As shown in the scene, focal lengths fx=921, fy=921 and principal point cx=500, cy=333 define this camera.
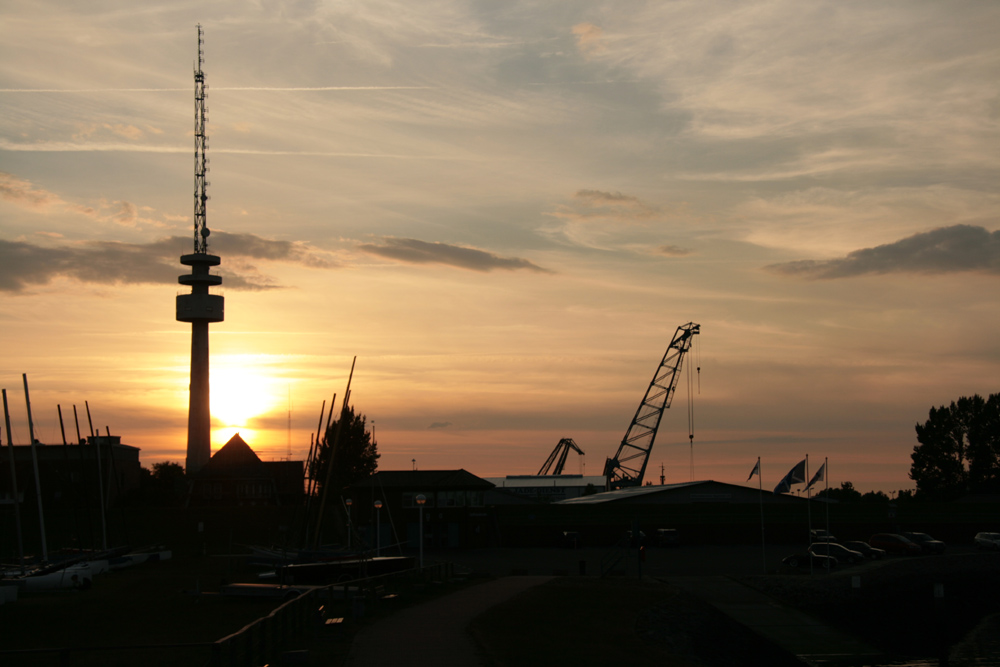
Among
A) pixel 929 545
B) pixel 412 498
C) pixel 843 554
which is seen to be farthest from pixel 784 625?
pixel 412 498

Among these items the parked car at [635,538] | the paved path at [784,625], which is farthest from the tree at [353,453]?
the paved path at [784,625]

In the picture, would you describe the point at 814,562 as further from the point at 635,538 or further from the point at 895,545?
the point at 895,545

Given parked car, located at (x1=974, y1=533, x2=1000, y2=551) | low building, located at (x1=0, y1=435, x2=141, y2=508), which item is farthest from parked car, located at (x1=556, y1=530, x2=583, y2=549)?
low building, located at (x1=0, y1=435, x2=141, y2=508)

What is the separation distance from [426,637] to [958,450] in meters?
126

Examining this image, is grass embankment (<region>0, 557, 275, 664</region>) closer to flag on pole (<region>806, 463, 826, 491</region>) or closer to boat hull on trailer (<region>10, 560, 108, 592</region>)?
boat hull on trailer (<region>10, 560, 108, 592</region>)

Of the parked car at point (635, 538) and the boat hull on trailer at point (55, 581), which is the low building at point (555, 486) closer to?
the parked car at point (635, 538)

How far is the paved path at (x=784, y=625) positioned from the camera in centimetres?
3591

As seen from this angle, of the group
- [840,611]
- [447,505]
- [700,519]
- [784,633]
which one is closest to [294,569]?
[784,633]

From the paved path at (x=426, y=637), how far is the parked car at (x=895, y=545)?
46237 millimetres

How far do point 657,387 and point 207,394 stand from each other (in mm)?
72105

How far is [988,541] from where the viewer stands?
243 ft

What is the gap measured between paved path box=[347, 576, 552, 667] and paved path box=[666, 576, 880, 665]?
1126 cm

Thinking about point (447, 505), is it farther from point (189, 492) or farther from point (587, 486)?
point (587, 486)

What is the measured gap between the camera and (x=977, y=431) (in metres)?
130
